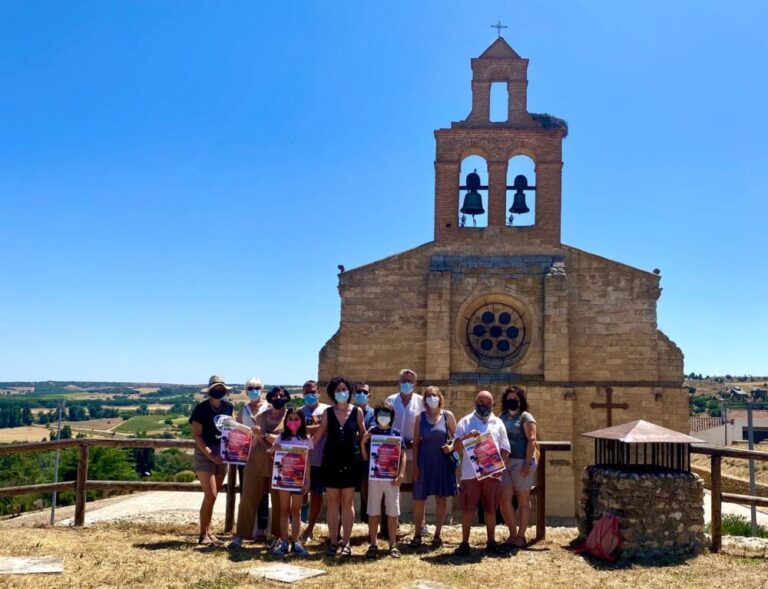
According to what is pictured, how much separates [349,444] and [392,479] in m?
0.57

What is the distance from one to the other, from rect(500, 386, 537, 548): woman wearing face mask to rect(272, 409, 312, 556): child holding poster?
2168 mm

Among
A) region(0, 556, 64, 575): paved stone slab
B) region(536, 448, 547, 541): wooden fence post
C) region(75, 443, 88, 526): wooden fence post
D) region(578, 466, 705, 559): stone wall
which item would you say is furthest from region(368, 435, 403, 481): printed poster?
region(75, 443, 88, 526): wooden fence post

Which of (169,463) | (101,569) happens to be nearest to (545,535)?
(101,569)

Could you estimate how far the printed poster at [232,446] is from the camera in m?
7.14

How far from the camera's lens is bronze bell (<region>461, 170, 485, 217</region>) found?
1593 centimetres

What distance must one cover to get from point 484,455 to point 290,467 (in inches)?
79.2

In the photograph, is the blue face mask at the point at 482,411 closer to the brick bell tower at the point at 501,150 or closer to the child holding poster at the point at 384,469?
the child holding poster at the point at 384,469

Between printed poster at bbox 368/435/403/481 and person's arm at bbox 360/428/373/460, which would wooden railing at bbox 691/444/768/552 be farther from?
person's arm at bbox 360/428/373/460

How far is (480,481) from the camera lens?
22.9 feet

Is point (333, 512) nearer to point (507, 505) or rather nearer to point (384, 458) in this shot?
point (384, 458)

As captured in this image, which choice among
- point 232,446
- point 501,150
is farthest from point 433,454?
point 501,150

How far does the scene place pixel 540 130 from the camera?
15.6 meters

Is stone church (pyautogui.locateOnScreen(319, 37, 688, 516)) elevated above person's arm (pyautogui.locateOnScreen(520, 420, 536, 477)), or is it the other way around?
stone church (pyautogui.locateOnScreen(319, 37, 688, 516))

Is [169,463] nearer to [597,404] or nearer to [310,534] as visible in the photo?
[597,404]
